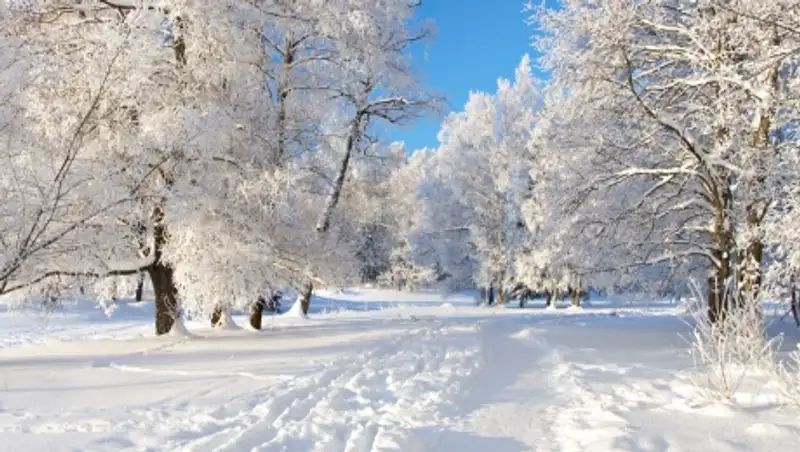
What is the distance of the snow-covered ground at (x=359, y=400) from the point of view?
4.56 metres

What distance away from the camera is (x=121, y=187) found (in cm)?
859

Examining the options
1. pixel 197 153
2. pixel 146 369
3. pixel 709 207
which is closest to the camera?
pixel 146 369

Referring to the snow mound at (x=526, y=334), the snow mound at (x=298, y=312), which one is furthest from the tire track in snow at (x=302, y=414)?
the snow mound at (x=298, y=312)

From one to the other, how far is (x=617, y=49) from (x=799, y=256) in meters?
4.61

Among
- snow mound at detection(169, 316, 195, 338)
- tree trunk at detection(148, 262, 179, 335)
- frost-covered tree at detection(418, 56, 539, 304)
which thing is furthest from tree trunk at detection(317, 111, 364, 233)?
frost-covered tree at detection(418, 56, 539, 304)

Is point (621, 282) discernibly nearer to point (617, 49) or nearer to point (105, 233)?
point (617, 49)

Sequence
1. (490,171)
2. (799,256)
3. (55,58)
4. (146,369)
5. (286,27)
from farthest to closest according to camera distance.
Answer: (490,171) → (286,27) → (55,58) → (146,369) → (799,256)

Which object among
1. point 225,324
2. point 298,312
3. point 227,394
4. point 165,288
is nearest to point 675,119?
point 227,394

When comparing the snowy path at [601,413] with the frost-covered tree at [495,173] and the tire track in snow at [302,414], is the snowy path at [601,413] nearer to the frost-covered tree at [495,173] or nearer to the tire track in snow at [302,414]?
the tire track in snow at [302,414]

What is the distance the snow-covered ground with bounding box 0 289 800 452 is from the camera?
179 inches

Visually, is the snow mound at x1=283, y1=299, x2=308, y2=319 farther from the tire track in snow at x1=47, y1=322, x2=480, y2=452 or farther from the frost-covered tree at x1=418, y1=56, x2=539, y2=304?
the frost-covered tree at x1=418, y1=56, x2=539, y2=304

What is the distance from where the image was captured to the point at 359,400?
5.96 m

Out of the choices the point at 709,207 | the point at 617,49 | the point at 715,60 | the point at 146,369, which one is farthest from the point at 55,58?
the point at 709,207

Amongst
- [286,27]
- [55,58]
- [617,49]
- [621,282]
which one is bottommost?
[621,282]
